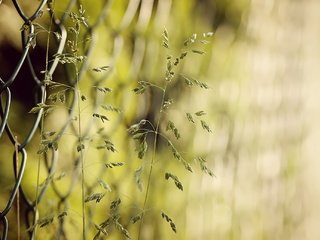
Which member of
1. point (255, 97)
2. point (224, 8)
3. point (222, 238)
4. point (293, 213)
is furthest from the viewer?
point (293, 213)

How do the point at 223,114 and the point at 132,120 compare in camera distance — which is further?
the point at 223,114

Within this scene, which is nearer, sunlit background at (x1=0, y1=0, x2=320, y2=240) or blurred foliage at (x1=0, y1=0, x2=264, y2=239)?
blurred foliage at (x1=0, y1=0, x2=264, y2=239)

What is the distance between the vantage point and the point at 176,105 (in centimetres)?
136

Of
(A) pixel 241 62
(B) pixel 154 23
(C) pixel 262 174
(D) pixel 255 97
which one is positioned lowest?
(C) pixel 262 174

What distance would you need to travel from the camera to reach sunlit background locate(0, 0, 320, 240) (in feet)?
3.59

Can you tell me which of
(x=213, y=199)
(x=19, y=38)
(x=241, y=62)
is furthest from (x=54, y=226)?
(x=241, y=62)

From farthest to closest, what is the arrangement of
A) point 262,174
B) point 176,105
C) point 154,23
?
point 262,174
point 176,105
point 154,23

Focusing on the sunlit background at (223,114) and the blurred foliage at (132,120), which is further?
the sunlit background at (223,114)

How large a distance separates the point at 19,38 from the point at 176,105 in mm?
583

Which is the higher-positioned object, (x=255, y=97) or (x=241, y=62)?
(x=241, y=62)

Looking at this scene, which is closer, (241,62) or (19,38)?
(19,38)

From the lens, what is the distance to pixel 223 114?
161 centimetres

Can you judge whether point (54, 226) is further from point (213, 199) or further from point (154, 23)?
point (213, 199)

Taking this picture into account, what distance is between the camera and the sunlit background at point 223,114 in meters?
1.09
